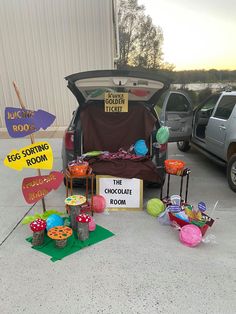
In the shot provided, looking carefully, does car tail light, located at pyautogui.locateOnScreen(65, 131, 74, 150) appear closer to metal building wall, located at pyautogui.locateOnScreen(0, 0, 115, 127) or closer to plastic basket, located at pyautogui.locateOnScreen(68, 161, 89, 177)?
plastic basket, located at pyautogui.locateOnScreen(68, 161, 89, 177)

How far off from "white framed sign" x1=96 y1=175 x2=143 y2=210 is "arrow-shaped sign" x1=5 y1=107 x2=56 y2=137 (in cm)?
100

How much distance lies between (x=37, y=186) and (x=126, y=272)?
54.6 inches

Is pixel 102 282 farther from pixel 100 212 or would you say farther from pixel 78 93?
pixel 78 93

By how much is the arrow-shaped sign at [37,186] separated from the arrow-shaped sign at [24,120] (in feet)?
1.76

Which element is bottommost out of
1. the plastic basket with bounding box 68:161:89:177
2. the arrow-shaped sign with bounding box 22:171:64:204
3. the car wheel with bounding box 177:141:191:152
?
the car wheel with bounding box 177:141:191:152

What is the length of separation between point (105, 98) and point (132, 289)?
2.61 meters

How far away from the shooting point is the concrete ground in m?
2.04

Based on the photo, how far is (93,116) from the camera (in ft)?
13.4

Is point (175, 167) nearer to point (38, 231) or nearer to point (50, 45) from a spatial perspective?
point (38, 231)

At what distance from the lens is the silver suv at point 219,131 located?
4.17 m

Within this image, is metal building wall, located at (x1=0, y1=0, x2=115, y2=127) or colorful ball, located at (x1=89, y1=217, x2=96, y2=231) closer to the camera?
colorful ball, located at (x1=89, y1=217, x2=96, y2=231)

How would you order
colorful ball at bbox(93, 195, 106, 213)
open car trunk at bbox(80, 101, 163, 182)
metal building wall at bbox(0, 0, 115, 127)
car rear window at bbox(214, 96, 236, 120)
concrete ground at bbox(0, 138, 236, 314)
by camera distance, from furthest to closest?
1. metal building wall at bbox(0, 0, 115, 127)
2. car rear window at bbox(214, 96, 236, 120)
3. open car trunk at bbox(80, 101, 163, 182)
4. colorful ball at bbox(93, 195, 106, 213)
5. concrete ground at bbox(0, 138, 236, 314)

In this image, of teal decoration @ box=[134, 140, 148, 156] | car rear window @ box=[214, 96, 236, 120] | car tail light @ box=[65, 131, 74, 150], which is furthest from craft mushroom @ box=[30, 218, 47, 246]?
car rear window @ box=[214, 96, 236, 120]

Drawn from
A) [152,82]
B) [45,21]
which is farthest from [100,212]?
[45,21]
